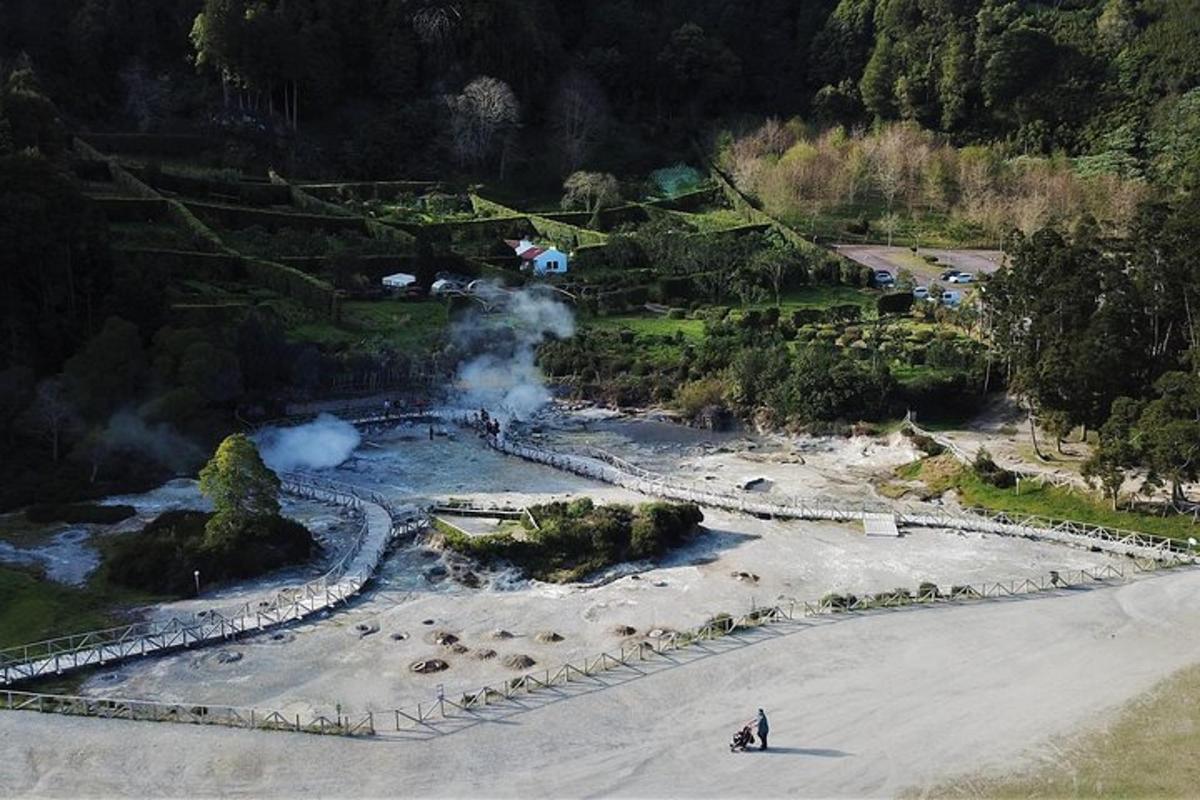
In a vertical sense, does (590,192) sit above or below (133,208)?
above

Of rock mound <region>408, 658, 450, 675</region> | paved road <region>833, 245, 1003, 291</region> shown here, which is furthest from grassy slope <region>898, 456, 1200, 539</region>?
paved road <region>833, 245, 1003, 291</region>

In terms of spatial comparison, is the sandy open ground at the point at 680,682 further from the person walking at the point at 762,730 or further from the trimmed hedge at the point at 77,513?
the trimmed hedge at the point at 77,513

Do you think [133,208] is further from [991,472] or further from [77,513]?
[991,472]

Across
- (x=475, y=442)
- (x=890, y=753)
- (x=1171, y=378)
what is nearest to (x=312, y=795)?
(x=890, y=753)

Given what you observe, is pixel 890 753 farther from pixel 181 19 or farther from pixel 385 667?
pixel 181 19

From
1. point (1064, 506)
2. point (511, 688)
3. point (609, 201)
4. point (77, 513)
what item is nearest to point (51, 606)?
point (77, 513)

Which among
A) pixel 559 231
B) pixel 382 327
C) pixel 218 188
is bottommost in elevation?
pixel 382 327
